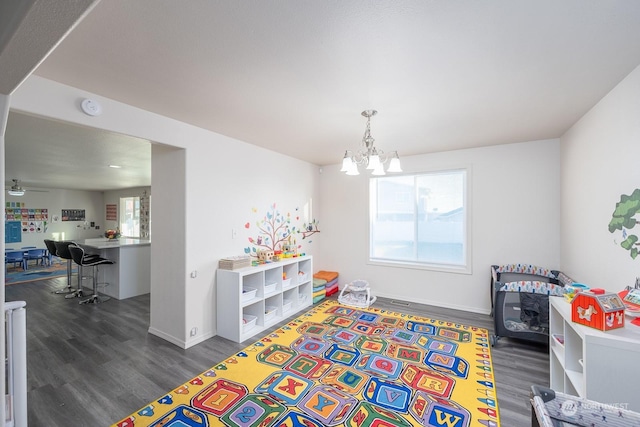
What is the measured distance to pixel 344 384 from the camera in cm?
223

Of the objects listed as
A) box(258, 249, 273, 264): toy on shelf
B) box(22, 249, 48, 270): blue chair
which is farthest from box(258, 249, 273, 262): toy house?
box(22, 249, 48, 270): blue chair

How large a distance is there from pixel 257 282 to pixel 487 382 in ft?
8.59

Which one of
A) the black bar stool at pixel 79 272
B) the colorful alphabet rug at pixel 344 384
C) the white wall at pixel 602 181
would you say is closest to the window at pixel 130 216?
the black bar stool at pixel 79 272

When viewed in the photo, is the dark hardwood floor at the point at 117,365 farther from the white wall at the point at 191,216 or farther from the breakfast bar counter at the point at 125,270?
the breakfast bar counter at the point at 125,270

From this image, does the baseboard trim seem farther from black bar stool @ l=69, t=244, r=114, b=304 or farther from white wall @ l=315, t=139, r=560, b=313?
black bar stool @ l=69, t=244, r=114, b=304

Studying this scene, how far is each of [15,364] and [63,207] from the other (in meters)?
9.63

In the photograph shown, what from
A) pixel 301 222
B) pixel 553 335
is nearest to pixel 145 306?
pixel 301 222

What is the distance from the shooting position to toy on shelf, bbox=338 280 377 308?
4197 mm

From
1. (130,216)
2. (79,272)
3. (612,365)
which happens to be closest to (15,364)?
(612,365)

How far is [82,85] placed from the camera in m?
2.03

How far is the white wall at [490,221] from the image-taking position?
3.53 m

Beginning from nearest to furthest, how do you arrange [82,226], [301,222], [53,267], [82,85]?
[82,85]
[301,222]
[53,267]
[82,226]

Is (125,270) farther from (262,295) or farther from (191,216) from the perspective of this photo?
(262,295)

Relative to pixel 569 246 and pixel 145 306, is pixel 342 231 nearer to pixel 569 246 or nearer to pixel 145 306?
pixel 569 246
